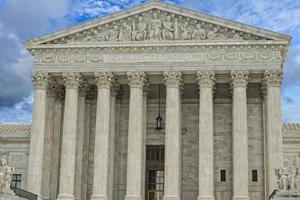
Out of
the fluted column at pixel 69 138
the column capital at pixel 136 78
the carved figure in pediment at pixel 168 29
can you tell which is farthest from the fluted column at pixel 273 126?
the fluted column at pixel 69 138

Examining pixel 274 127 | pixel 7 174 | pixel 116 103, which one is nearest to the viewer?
pixel 7 174

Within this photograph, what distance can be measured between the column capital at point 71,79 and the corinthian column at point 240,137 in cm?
1133

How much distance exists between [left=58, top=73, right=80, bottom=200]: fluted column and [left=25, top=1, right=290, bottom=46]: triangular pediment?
3.21 meters

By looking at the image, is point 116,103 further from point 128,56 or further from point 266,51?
point 266,51

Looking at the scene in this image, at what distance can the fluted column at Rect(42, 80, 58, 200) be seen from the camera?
143 ft

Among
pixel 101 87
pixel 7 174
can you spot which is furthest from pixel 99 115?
pixel 7 174

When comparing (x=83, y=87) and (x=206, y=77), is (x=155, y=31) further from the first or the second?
(x=83, y=87)

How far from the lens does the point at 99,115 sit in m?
42.5

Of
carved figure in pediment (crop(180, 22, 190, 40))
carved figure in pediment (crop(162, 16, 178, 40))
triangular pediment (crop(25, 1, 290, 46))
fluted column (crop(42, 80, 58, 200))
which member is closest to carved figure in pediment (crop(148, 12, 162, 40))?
triangular pediment (crop(25, 1, 290, 46))

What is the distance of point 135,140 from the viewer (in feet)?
137

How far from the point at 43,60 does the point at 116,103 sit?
22.4 ft

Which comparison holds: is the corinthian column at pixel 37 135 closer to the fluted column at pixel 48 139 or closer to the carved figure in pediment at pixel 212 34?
the fluted column at pixel 48 139

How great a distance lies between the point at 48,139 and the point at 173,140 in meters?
9.82

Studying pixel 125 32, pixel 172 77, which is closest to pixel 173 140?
pixel 172 77
